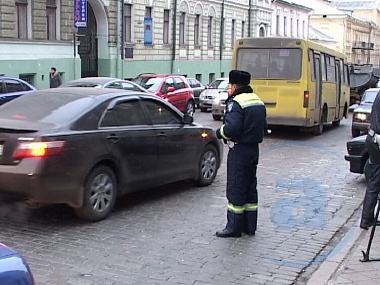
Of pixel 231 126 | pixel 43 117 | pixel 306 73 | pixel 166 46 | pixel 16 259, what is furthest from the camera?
pixel 166 46

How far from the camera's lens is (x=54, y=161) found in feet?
22.3

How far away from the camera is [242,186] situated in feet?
22.5

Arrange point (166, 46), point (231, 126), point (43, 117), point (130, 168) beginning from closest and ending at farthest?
point (231, 126) → point (43, 117) → point (130, 168) → point (166, 46)

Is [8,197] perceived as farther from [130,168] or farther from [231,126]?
[231,126]

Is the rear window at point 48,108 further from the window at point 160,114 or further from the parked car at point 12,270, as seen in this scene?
the parked car at point 12,270

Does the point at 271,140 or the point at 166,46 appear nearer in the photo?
the point at 271,140

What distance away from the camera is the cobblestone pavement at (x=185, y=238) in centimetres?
577

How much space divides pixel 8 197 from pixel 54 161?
0.70m

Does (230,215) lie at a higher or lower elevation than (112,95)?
lower

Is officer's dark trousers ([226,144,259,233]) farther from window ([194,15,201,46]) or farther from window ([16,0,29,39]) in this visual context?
window ([194,15,201,46])

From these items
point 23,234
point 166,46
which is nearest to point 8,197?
point 23,234

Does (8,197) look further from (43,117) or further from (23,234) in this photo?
(43,117)

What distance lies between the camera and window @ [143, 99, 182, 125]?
8.57 meters

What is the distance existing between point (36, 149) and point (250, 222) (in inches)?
99.2
